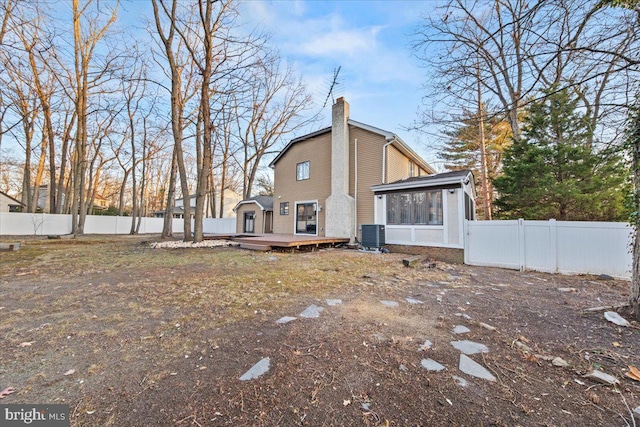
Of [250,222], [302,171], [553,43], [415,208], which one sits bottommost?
[250,222]

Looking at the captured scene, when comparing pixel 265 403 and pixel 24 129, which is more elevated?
pixel 24 129

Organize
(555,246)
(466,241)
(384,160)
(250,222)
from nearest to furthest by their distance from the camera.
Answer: (555,246) → (466,241) → (384,160) → (250,222)

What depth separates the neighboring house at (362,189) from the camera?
350 inches

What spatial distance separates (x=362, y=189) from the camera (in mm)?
11430

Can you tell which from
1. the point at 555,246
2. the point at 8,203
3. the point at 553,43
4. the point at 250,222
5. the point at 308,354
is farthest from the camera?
the point at 8,203

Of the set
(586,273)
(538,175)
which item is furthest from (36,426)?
(538,175)

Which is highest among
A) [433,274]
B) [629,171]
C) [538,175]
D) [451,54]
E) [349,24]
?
[349,24]

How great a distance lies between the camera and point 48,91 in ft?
47.7

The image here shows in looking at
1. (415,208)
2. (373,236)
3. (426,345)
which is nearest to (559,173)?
(415,208)

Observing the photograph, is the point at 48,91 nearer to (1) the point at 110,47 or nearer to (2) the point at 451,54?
(1) the point at 110,47

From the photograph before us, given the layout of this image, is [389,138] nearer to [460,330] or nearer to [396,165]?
[396,165]

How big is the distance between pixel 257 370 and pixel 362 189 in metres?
9.95

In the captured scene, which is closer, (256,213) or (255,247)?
(255,247)

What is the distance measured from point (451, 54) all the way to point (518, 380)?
618 cm
